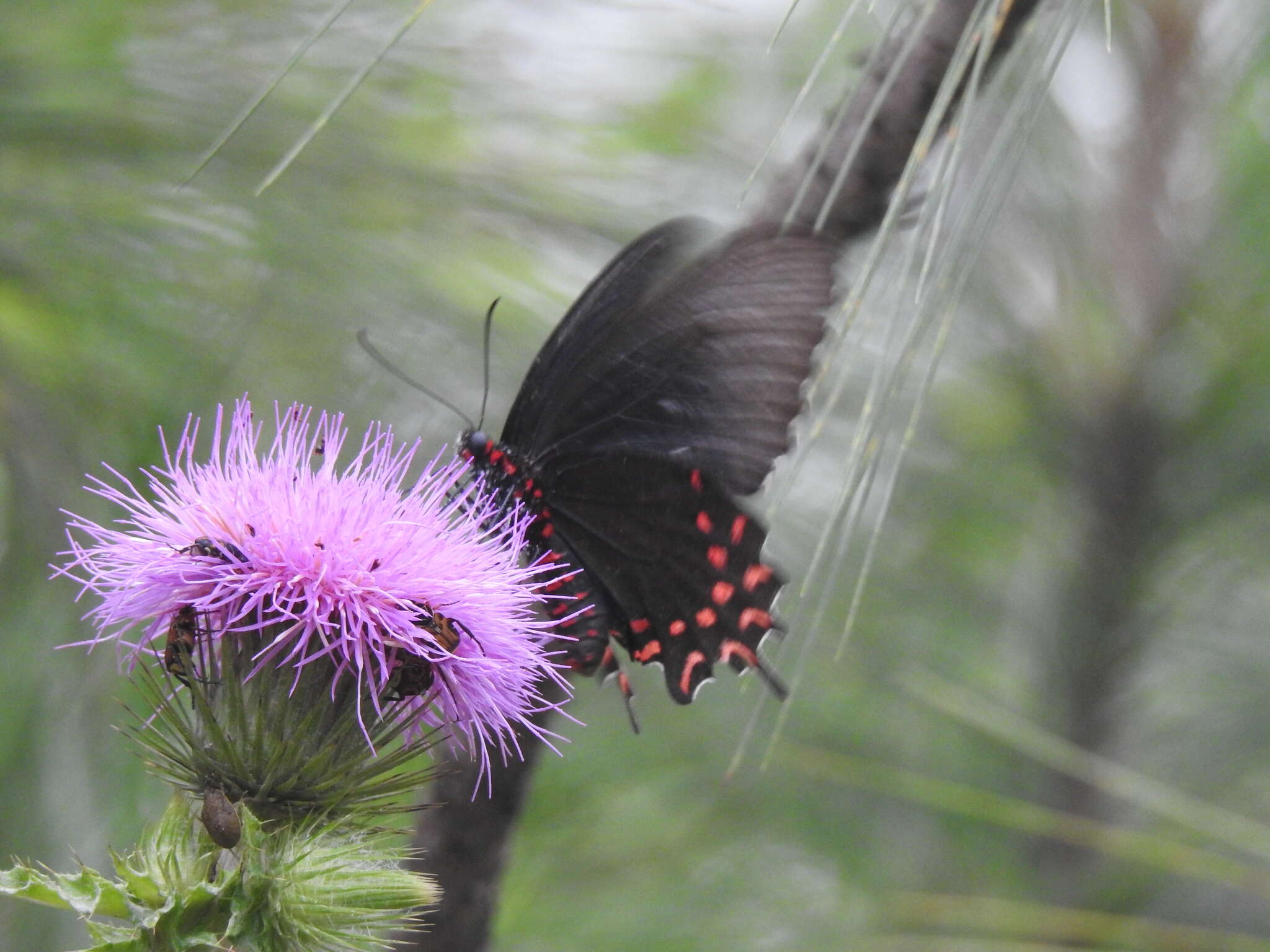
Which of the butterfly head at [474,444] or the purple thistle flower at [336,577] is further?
the butterfly head at [474,444]

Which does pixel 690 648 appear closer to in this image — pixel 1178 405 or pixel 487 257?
pixel 487 257

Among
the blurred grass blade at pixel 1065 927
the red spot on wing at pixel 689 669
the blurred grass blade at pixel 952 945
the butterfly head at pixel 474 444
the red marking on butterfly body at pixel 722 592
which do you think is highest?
the butterfly head at pixel 474 444

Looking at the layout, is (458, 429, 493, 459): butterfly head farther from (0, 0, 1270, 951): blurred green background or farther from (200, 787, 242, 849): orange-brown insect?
(200, 787, 242, 849): orange-brown insect

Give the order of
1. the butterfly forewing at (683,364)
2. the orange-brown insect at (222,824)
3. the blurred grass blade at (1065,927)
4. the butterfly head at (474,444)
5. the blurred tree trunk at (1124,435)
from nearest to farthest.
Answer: the orange-brown insect at (222,824) → the butterfly forewing at (683,364) → the butterfly head at (474,444) → the blurred grass blade at (1065,927) → the blurred tree trunk at (1124,435)

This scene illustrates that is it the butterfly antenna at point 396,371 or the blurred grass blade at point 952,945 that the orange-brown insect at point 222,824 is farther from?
the blurred grass blade at point 952,945

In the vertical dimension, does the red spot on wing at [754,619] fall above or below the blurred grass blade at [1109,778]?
above

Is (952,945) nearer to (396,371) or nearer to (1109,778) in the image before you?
(1109,778)

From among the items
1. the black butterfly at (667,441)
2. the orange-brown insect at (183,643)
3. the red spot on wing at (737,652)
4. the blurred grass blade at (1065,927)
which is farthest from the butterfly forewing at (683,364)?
the blurred grass blade at (1065,927)

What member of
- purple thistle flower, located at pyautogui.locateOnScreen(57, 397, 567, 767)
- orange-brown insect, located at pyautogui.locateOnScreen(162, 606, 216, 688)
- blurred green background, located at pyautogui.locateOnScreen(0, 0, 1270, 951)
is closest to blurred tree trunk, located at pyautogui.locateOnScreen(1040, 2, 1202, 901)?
blurred green background, located at pyautogui.locateOnScreen(0, 0, 1270, 951)
